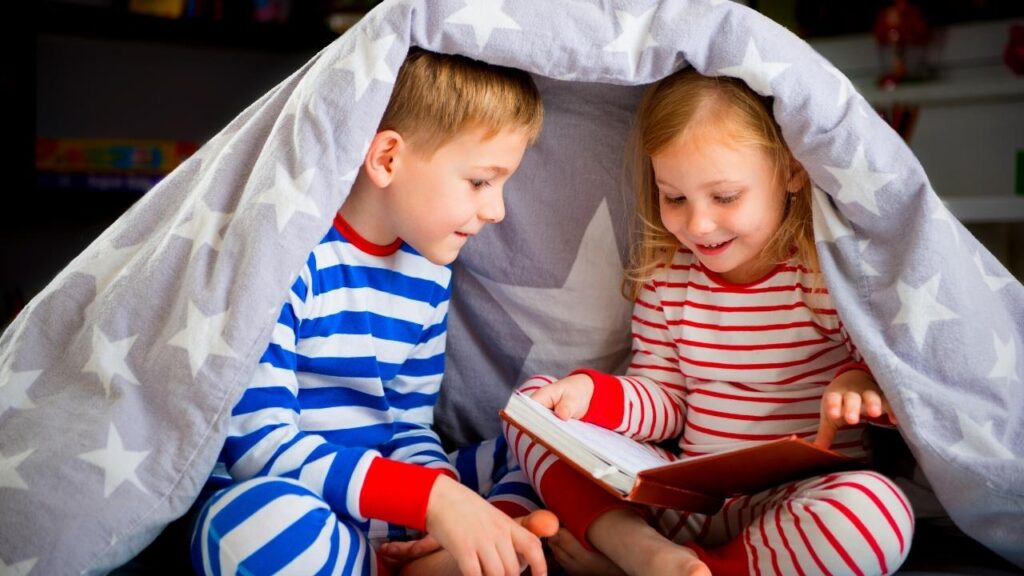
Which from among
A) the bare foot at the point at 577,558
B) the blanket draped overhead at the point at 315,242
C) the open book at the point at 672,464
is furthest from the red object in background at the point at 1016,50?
the bare foot at the point at 577,558

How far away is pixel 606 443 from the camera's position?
929mm

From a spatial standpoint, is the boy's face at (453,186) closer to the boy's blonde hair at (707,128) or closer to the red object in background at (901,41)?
the boy's blonde hair at (707,128)

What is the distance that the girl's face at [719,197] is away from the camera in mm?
995

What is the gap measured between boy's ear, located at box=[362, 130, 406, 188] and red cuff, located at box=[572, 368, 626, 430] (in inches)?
12.0

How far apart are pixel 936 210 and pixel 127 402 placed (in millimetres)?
757

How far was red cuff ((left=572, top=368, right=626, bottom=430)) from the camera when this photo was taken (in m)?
1.06

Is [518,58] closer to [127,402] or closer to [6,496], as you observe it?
[127,402]

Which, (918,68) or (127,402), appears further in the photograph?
(918,68)

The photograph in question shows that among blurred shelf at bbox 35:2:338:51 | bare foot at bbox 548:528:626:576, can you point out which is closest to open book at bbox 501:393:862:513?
bare foot at bbox 548:528:626:576

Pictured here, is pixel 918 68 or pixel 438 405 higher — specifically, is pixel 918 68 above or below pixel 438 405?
above

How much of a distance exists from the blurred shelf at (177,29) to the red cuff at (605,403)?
1.81 m

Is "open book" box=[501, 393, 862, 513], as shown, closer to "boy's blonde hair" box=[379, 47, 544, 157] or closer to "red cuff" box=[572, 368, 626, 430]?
"red cuff" box=[572, 368, 626, 430]

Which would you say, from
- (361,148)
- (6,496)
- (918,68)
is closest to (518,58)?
(361,148)

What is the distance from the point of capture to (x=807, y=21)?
8.05ft
